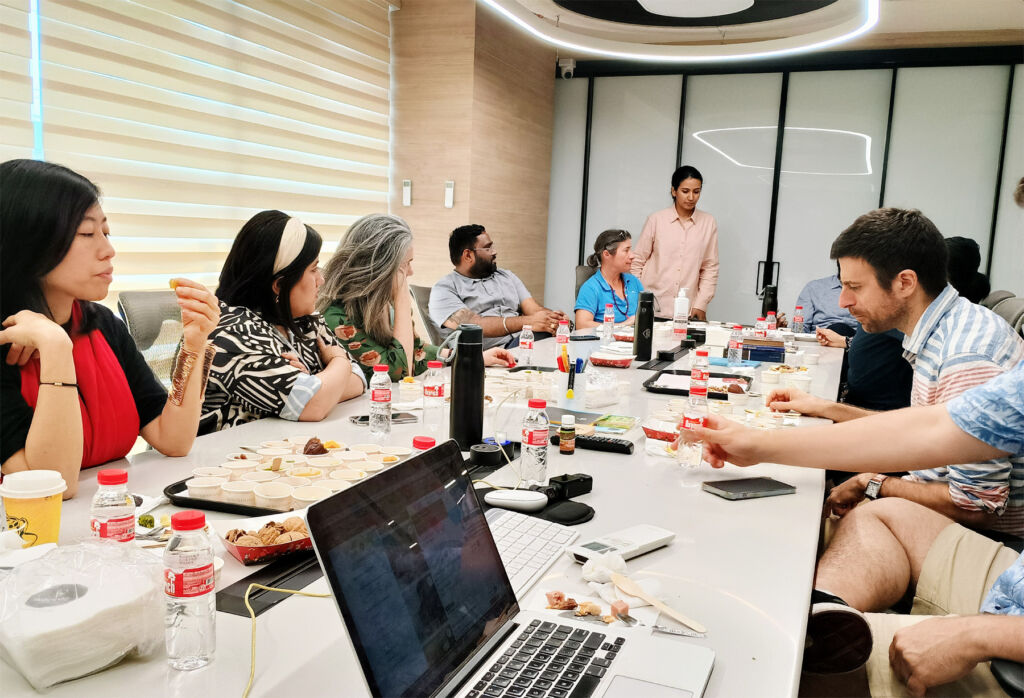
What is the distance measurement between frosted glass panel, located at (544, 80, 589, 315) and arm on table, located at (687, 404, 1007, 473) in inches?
212

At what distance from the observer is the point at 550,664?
0.87m

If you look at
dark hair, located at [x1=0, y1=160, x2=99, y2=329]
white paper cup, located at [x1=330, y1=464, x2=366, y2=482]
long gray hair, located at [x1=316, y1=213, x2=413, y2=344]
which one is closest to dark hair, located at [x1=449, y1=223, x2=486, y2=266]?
long gray hair, located at [x1=316, y1=213, x2=413, y2=344]

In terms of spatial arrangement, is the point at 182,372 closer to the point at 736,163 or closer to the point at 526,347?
the point at 526,347

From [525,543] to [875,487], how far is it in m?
1.23

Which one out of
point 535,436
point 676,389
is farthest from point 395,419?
point 676,389

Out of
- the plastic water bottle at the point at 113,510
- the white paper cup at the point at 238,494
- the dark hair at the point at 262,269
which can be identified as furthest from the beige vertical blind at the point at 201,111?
the plastic water bottle at the point at 113,510

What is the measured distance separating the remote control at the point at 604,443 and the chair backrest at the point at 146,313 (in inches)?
61.1

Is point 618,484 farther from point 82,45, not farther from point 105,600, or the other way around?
point 82,45

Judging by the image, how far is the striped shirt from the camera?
5.88ft

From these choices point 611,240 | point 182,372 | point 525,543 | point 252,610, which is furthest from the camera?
point 611,240

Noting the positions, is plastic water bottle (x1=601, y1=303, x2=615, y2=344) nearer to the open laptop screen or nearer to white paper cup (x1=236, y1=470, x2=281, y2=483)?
white paper cup (x1=236, y1=470, x2=281, y2=483)

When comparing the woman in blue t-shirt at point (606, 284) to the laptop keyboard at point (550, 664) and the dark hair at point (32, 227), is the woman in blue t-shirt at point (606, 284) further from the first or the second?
the laptop keyboard at point (550, 664)

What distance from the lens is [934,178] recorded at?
589cm

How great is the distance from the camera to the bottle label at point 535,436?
151 cm
